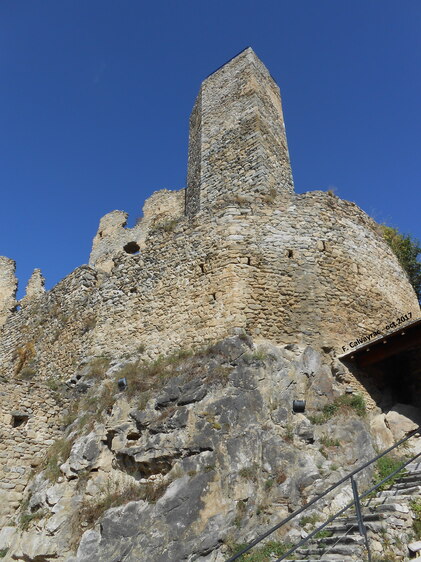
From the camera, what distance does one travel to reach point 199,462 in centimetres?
901

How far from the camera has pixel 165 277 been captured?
549 inches

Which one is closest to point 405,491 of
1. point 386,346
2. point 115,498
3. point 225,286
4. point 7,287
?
point 386,346

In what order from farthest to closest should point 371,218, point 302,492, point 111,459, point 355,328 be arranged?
point 371,218 < point 355,328 < point 111,459 < point 302,492

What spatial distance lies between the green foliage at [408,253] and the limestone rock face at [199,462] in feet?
39.3

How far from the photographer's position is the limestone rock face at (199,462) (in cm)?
827

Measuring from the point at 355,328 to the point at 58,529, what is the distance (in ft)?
27.7

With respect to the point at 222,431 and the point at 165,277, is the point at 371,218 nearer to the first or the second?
the point at 165,277

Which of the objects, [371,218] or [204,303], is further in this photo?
[371,218]

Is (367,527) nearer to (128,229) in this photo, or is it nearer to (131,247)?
(131,247)

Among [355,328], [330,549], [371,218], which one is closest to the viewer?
[330,549]

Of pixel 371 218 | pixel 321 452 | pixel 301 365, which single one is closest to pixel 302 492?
pixel 321 452

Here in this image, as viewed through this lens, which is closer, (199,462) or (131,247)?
(199,462)

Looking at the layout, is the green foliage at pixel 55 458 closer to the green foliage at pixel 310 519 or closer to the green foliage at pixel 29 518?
the green foliage at pixel 29 518

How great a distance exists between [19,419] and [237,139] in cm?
1179
